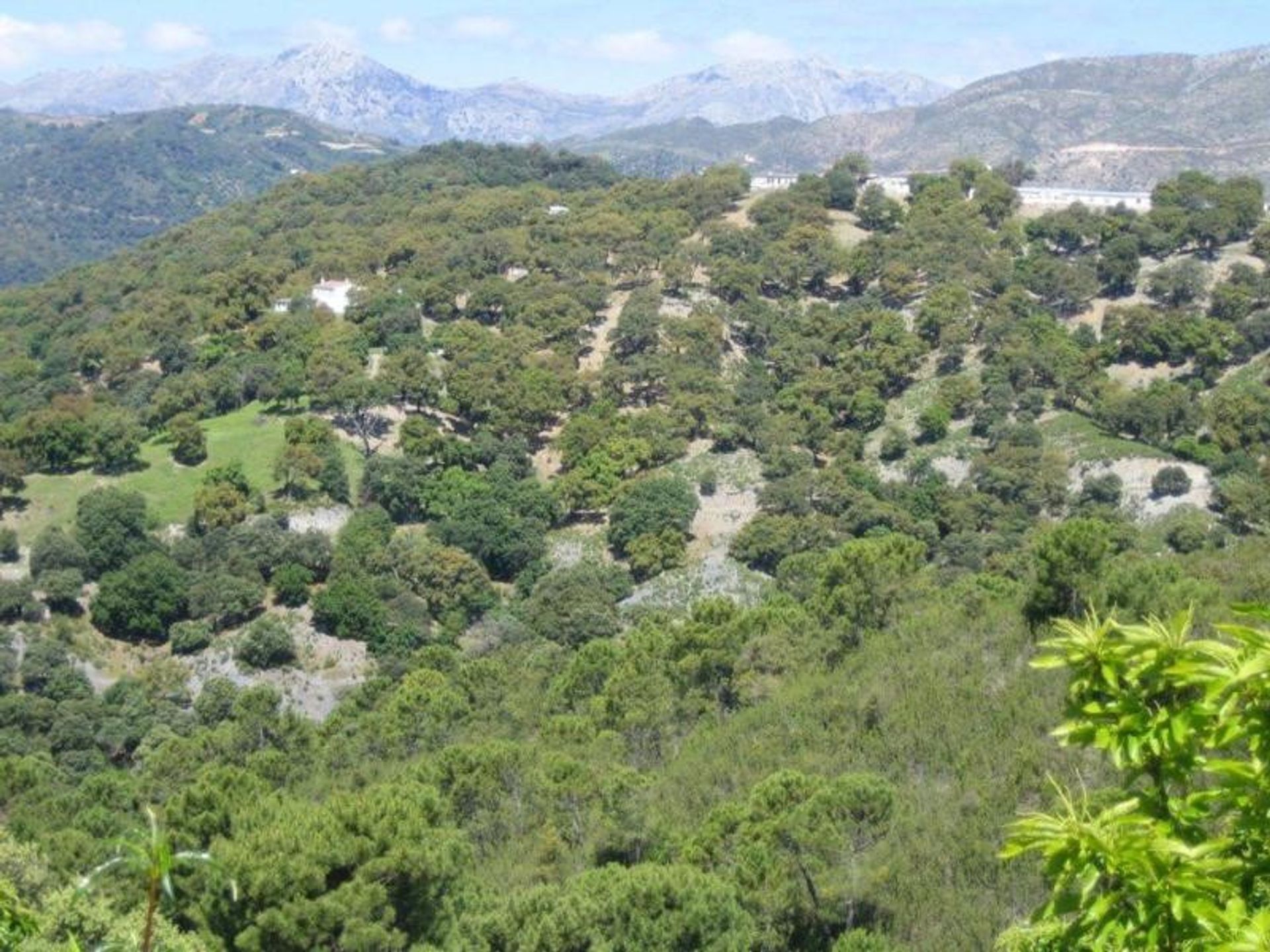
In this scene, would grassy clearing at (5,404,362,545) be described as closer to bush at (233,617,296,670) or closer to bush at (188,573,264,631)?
bush at (188,573,264,631)

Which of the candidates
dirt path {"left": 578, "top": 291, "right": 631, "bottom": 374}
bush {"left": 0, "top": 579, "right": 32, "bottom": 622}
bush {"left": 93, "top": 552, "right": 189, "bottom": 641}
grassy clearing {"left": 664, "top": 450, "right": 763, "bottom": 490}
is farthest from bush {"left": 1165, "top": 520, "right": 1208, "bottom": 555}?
bush {"left": 0, "top": 579, "right": 32, "bottom": 622}

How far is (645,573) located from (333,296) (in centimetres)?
2869

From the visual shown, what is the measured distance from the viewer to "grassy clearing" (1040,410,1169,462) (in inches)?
1736

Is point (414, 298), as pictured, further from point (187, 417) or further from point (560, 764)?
point (560, 764)

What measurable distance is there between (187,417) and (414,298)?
15.5 m

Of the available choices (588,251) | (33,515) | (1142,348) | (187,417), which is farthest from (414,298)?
(1142,348)

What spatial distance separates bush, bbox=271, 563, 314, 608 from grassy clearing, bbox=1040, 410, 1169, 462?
29681 mm

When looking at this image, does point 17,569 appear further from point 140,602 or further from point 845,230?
point 845,230

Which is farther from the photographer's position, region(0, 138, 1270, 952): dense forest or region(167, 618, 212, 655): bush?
region(167, 618, 212, 655): bush

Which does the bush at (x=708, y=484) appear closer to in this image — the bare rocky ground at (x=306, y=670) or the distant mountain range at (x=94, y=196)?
the bare rocky ground at (x=306, y=670)

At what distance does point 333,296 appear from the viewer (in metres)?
61.0

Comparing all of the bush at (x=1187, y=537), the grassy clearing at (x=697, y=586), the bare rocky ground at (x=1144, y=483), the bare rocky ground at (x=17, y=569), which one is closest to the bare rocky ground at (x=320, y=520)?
the bare rocky ground at (x=17, y=569)

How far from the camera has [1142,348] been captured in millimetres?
49906

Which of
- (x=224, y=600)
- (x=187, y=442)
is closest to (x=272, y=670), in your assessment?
(x=224, y=600)
